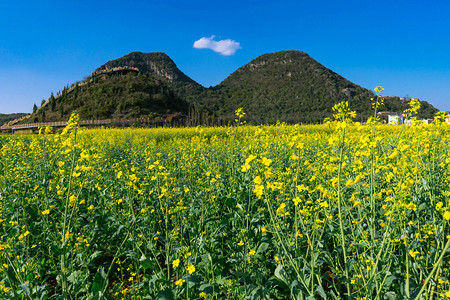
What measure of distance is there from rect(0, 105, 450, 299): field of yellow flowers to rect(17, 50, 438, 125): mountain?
3780 centimetres

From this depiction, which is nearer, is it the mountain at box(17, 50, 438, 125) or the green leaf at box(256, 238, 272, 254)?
the green leaf at box(256, 238, 272, 254)

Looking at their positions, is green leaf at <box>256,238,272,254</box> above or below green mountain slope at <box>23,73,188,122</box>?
below


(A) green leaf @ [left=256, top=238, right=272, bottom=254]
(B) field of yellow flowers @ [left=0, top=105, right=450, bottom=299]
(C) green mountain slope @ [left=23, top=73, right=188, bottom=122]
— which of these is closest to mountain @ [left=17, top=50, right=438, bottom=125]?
(C) green mountain slope @ [left=23, top=73, right=188, bottom=122]

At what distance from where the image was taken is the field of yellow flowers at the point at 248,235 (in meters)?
1.73

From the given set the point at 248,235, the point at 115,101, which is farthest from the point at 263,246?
the point at 115,101

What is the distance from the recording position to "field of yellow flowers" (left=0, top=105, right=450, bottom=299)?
1734mm

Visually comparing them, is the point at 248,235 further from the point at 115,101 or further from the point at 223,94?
the point at 223,94

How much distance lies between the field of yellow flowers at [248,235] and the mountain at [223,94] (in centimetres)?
3780

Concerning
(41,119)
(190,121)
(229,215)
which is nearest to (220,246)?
(229,215)

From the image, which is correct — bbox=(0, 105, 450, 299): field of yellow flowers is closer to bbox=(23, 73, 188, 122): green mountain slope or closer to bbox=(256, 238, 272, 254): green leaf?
bbox=(256, 238, 272, 254): green leaf

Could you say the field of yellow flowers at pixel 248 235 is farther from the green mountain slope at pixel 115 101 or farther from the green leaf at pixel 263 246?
the green mountain slope at pixel 115 101

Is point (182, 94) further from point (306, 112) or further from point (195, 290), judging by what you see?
point (195, 290)

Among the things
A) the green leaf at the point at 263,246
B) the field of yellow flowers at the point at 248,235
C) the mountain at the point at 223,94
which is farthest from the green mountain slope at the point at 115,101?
Result: the green leaf at the point at 263,246

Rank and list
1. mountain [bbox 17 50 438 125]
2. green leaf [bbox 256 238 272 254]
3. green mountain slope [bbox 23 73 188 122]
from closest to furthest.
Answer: green leaf [bbox 256 238 272 254] < green mountain slope [bbox 23 73 188 122] < mountain [bbox 17 50 438 125]
